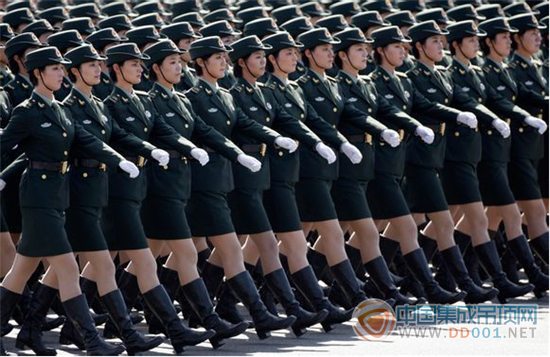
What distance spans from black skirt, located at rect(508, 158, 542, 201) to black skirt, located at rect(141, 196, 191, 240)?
3663 mm

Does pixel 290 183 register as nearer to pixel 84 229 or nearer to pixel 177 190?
pixel 177 190

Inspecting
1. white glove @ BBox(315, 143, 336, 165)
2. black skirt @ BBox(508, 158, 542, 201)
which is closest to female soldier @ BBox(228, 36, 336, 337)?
white glove @ BBox(315, 143, 336, 165)

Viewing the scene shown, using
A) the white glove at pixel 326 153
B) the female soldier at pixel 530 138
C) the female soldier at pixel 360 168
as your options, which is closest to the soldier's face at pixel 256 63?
the white glove at pixel 326 153

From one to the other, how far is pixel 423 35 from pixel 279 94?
1761 millimetres

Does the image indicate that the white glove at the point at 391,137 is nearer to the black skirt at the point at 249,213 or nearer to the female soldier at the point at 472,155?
the black skirt at the point at 249,213

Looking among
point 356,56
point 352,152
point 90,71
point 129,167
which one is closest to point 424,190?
point 356,56

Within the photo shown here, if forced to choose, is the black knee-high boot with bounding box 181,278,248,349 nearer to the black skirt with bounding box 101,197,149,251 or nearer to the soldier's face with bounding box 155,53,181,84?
the black skirt with bounding box 101,197,149,251

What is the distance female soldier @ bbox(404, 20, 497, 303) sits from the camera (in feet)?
42.7

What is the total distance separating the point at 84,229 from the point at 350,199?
8.17ft

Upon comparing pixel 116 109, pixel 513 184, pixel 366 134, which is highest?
pixel 116 109

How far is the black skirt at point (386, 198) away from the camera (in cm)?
1272

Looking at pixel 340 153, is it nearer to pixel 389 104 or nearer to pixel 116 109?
pixel 389 104

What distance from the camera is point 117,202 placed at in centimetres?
1088

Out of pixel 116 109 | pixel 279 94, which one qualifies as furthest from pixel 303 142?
pixel 116 109
